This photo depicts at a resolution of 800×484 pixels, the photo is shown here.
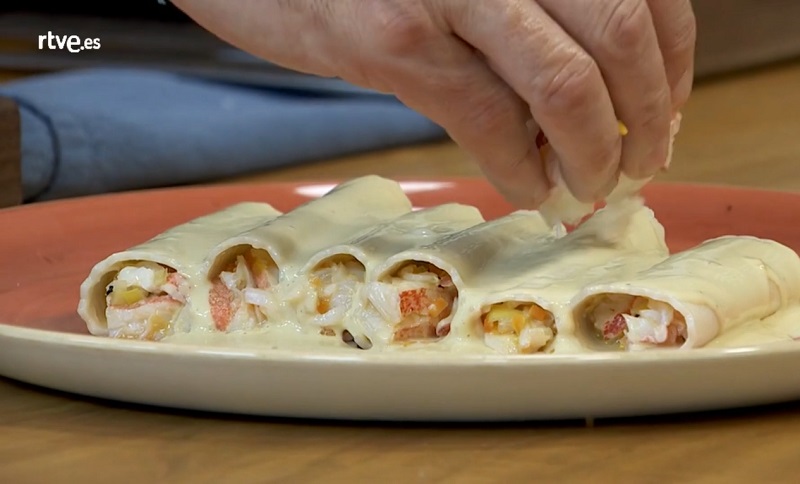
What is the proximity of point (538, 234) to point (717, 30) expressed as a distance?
→ 9.77 feet

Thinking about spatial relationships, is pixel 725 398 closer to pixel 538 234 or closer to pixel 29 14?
pixel 538 234

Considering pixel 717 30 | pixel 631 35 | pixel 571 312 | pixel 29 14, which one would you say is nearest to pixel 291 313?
pixel 571 312

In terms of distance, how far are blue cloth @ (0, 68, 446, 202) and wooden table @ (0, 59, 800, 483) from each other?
1463 mm

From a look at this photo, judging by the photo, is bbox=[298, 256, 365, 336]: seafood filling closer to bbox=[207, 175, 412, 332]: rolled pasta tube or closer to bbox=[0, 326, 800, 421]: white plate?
bbox=[207, 175, 412, 332]: rolled pasta tube

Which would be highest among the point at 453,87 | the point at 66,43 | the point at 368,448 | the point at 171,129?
the point at 66,43

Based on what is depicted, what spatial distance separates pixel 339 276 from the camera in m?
1.39

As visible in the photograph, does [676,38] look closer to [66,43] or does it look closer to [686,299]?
[686,299]

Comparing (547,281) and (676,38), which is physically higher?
(676,38)

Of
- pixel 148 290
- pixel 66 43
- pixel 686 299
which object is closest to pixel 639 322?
pixel 686 299

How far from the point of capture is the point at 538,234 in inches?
57.9

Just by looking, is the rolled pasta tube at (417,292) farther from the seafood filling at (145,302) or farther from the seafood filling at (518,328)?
the seafood filling at (145,302)

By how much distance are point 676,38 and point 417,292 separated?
37 cm

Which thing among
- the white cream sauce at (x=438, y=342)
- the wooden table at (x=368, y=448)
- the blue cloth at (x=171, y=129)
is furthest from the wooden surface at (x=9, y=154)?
the wooden table at (x=368, y=448)

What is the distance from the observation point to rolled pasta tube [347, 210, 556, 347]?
1312mm
